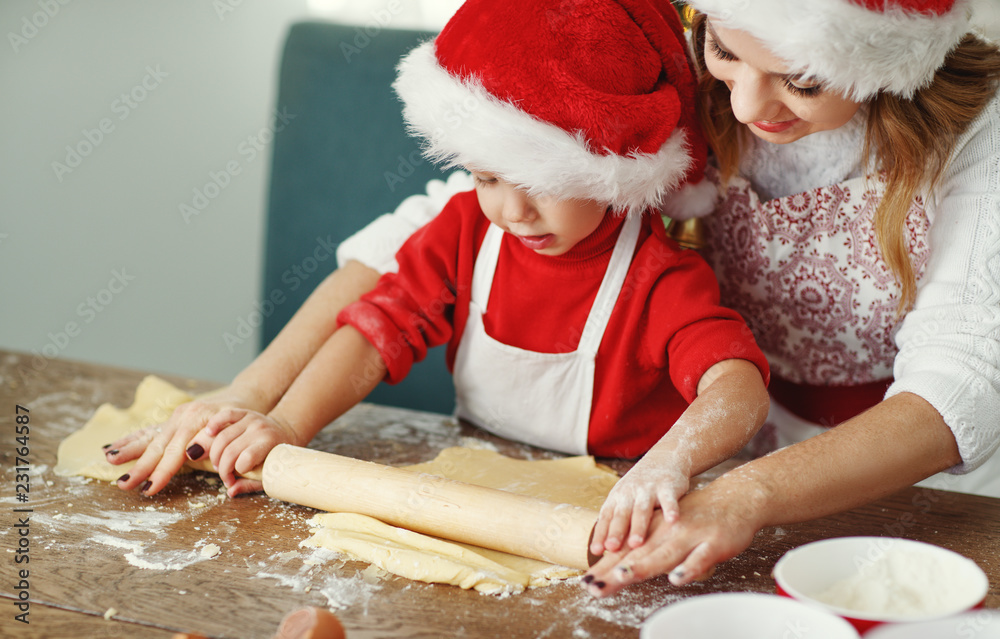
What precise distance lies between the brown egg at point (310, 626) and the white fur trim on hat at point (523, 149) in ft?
1.59

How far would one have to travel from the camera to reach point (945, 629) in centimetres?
55

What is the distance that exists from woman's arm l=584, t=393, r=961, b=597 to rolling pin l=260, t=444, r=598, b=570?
65 mm

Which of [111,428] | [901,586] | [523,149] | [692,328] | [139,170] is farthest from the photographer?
[139,170]

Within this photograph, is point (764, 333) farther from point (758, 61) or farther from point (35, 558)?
point (35, 558)

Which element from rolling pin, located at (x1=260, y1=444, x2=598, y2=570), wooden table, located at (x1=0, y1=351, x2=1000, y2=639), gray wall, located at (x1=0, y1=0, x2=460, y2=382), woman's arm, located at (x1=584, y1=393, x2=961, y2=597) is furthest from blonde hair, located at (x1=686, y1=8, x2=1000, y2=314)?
gray wall, located at (x1=0, y1=0, x2=460, y2=382)

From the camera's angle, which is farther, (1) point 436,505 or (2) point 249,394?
(2) point 249,394

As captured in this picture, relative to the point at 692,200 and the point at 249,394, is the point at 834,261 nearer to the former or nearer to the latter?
the point at 692,200

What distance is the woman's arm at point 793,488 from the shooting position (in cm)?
71

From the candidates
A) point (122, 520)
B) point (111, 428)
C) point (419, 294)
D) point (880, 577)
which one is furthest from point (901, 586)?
point (111, 428)

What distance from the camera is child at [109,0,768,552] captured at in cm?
86


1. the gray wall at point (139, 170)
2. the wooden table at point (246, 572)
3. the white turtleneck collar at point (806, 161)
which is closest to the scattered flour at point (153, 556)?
the wooden table at point (246, 572)

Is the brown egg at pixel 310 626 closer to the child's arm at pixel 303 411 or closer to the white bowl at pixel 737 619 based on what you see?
the white bowl at pixel 737 619

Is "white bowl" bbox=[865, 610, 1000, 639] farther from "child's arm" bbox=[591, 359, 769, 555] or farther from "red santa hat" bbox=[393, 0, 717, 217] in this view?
"red santa hat" bbox=[393, 0, 717, 217]

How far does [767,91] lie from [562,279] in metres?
0.35
